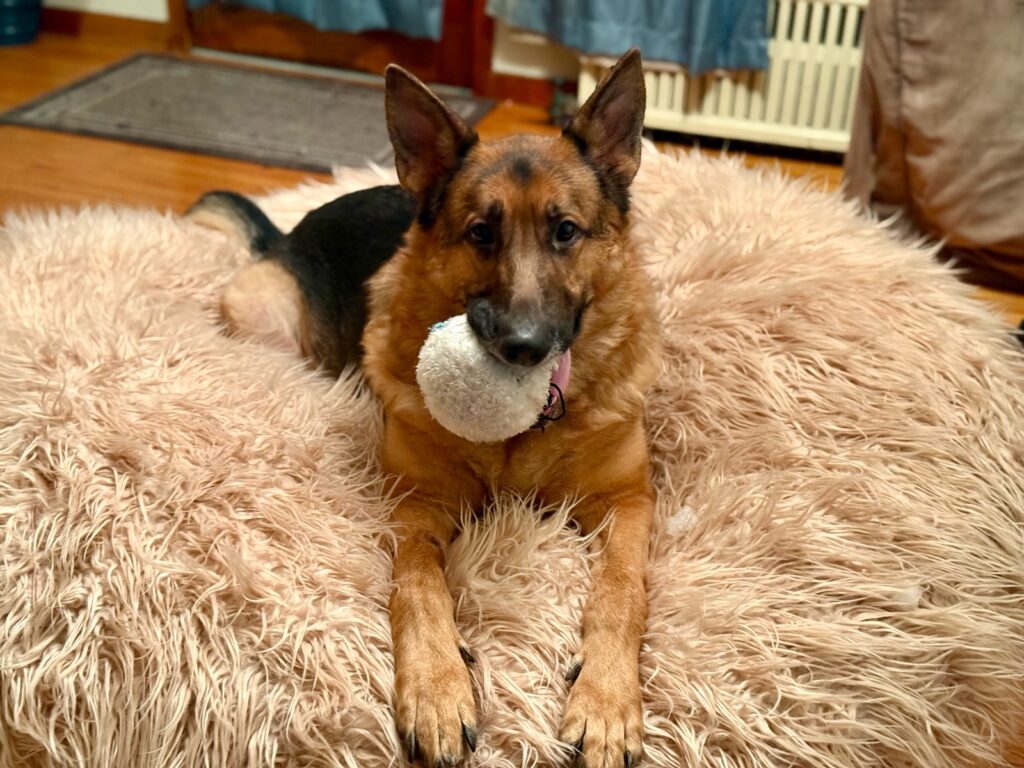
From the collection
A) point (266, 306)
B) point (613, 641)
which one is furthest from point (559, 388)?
point (266, 306)

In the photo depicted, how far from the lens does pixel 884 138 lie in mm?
3039

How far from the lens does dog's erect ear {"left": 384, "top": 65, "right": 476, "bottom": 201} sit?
1584 mm

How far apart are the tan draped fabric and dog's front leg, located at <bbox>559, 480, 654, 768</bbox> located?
1.82 meters

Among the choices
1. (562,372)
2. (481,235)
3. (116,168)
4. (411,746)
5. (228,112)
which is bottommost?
(411,746)

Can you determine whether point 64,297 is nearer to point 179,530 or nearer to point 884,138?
point 179,530

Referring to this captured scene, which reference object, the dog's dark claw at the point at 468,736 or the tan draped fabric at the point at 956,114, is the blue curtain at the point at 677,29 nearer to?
the tan draped fabric at the point at 956,114

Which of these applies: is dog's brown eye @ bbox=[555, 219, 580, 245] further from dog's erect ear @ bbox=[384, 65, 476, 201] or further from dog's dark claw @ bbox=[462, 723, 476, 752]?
dog's dark claw @ bbox=[462, 723, 476, 752]

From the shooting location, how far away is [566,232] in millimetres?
1590

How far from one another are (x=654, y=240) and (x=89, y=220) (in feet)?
4.95

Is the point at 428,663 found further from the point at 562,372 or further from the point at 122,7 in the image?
the point at 122,7

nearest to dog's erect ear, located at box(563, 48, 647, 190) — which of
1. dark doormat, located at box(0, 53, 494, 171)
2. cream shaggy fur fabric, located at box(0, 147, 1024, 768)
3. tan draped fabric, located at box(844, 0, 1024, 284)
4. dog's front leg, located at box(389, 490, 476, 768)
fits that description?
cream shaggy fur fabric, located at box(0, 147, 1024, 768)

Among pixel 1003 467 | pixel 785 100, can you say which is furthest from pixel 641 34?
pixel 1003 467

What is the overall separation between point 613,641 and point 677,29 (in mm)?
3182

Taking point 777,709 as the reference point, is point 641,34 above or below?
above
